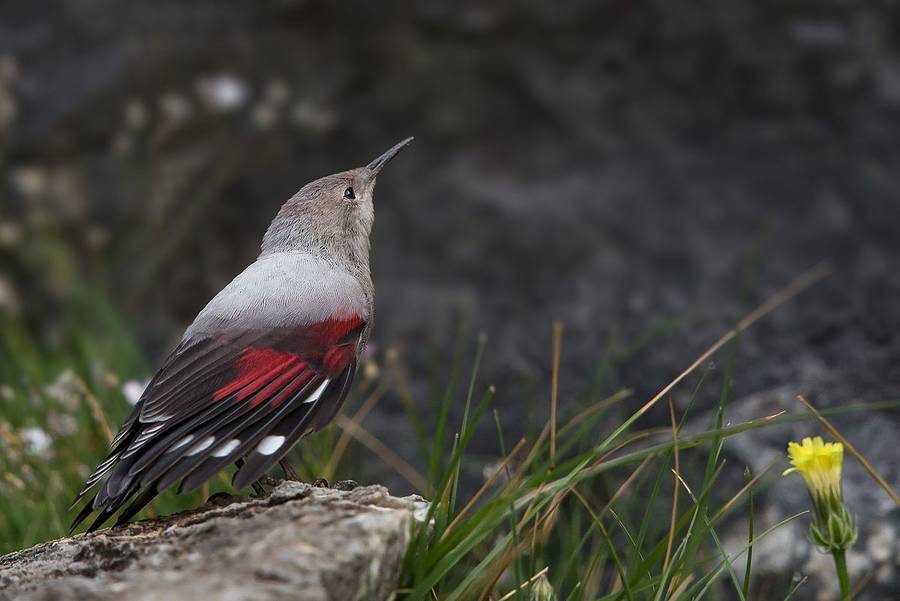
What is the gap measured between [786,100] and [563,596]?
232 centimetres

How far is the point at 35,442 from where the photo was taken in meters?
3.41

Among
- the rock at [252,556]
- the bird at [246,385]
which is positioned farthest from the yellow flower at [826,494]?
the bird at [246,385]

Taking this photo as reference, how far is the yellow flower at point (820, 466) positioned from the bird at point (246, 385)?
1.04 meters

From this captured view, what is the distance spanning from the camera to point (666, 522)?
318cm

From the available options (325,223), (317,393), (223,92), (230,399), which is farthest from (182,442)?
(223,92)

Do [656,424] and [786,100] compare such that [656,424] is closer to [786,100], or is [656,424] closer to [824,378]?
[824,378]

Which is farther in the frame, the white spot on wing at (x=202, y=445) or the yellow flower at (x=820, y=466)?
the white spot on wing at (x=202, y=445)

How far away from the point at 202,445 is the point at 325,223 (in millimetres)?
1141

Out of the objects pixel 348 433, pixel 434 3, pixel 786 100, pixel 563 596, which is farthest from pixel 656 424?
pixel 434 3

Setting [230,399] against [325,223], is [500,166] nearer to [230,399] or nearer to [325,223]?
[325,223]

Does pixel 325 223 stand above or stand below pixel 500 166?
above

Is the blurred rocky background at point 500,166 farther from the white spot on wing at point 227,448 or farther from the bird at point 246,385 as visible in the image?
the white spot on wing at point 227,448

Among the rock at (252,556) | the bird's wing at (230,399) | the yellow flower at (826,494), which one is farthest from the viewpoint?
the bird's wing at (230,399)

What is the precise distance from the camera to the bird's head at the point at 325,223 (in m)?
3.27
